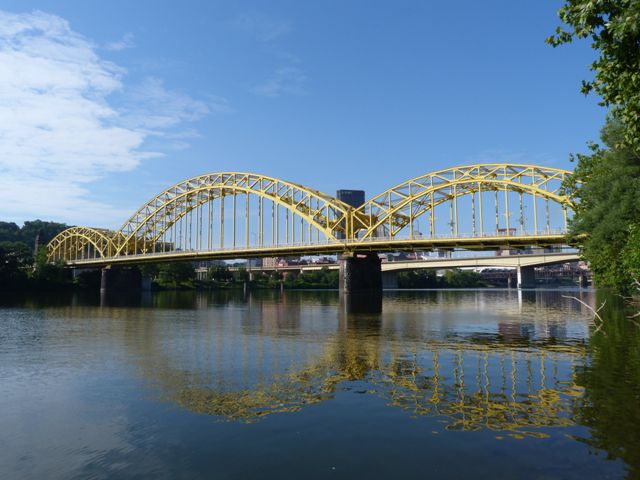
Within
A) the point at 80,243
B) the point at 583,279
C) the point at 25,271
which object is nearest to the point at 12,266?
the point at 25,271

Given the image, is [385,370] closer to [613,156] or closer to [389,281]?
[613,156]

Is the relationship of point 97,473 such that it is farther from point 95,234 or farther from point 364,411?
point 95,234

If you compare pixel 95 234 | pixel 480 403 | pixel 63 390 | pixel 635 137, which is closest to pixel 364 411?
pixel 480 403

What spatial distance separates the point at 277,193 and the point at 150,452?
3141 inches

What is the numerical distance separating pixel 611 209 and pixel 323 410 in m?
26.7

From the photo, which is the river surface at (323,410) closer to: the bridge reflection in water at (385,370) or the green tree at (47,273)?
the bridge reflection in water at (385,370)

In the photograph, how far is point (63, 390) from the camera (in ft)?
41.9

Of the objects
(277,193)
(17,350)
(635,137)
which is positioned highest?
(277,193)

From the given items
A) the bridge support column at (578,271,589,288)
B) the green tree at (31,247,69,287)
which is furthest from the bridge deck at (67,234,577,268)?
the bridge support column at (578,271,589,288)

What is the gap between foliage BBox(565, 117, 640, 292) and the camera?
28406 mm

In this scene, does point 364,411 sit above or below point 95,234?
below

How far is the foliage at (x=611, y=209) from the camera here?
1118 inches

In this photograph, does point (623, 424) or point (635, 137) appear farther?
point (635, 137)

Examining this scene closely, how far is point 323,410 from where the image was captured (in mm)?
10727
